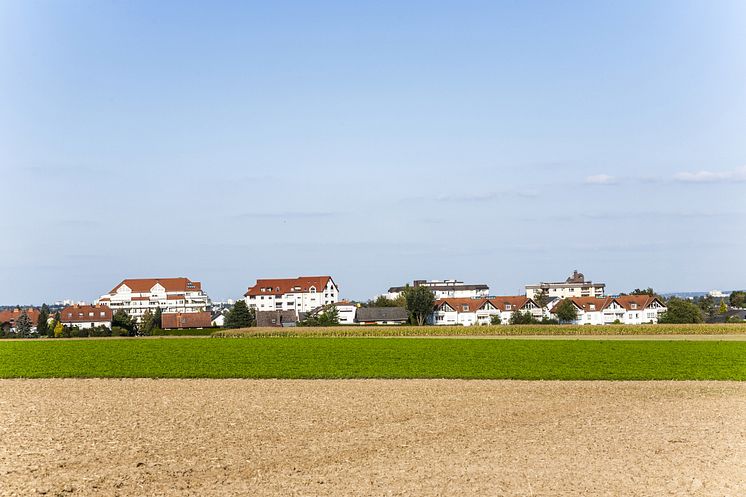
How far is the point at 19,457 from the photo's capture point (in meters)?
19.5

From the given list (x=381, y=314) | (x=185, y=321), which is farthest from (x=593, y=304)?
(x=185, y=321)

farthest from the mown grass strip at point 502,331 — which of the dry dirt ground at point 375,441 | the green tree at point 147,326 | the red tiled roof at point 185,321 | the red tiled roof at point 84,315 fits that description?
the red tiled roof at point 84,315

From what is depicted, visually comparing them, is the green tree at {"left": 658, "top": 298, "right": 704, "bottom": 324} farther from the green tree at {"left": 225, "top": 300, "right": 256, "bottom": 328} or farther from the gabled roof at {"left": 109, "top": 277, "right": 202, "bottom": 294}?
the gabled roof at {"left": 109, "top": 277, "right": 202, "bottom": 294}

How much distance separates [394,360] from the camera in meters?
46.8

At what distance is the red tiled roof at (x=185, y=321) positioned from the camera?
12700 centimetres

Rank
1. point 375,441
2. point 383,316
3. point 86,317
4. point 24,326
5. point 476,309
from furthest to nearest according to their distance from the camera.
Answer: point 476,309, point 86,317, point 383,316, point 24,326, point 375,441

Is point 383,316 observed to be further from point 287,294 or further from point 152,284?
point 152,284

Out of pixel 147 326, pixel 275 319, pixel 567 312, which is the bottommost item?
pixel 147 326

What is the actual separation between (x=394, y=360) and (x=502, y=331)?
4104cm

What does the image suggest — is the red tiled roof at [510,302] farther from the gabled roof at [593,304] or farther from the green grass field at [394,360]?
the green grass field at [394,360]

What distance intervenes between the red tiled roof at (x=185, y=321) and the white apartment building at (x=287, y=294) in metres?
36.2

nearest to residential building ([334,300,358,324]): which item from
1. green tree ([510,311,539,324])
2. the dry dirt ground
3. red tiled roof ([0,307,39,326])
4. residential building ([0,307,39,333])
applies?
green tree ([510,311,539,324])

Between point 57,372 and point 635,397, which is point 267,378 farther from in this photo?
point 635,397

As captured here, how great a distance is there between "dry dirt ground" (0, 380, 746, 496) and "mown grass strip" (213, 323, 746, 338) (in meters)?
49.9
